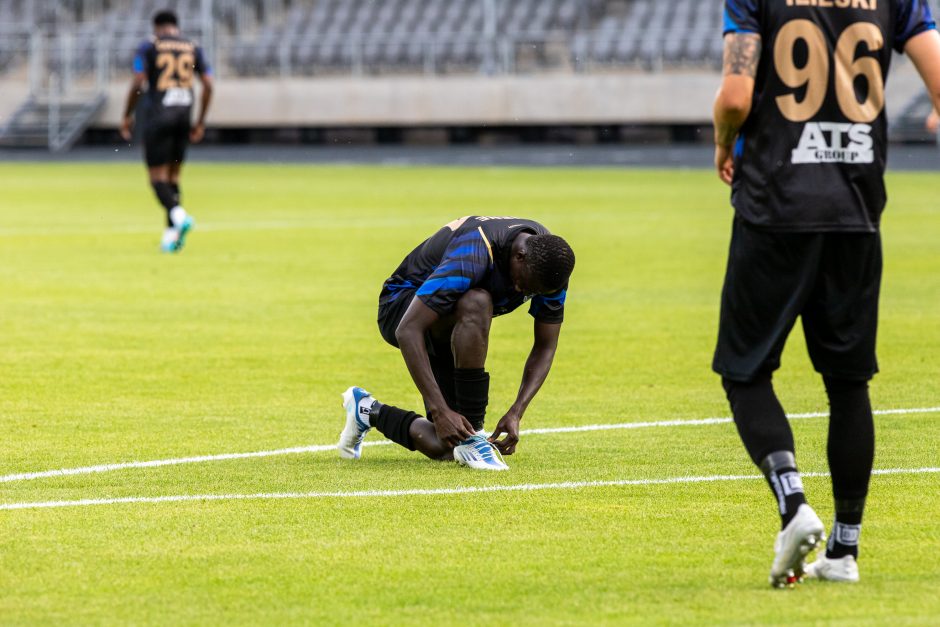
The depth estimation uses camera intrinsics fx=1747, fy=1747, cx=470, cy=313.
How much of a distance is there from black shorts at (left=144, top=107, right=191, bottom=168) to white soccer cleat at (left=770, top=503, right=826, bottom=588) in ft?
46.9

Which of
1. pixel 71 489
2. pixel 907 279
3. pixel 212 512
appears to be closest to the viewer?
pixel 212 512

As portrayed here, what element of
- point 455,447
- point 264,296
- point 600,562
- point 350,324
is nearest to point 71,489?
point 455,447

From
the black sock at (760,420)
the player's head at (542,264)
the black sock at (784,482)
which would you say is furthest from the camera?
the player's head at (542,264)

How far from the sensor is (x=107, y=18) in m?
49.3

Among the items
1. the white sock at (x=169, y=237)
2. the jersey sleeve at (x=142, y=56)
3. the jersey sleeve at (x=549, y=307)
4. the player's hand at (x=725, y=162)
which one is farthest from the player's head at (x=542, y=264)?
the jersey sleeve at (x=142, y=56)

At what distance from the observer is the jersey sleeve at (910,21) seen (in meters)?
5.01

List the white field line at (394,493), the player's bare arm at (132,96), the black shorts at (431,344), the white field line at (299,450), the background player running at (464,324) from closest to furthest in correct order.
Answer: the white field line at (394,493), the background player running at (464,324), the white field line at (299,450), the black shorts at (431,344), the player's bare arm at (132,96)

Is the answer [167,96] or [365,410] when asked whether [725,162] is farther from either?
[167,96]

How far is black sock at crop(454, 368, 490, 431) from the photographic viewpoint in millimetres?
6871

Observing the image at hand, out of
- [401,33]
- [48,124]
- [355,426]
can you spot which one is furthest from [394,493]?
[48,124]

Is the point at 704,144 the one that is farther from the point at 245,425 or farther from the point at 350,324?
the point at 245,425

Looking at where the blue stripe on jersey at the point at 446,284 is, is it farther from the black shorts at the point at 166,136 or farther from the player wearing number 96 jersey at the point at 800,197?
the black shorts at the point at 166,136

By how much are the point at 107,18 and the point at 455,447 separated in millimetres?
44588

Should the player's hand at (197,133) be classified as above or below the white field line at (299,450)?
below
